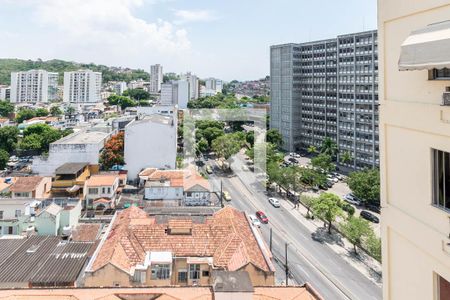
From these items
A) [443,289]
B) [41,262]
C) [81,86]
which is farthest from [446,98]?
[81,86]

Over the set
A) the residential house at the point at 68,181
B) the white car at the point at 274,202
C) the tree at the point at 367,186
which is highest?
the residential house at the point at 68,181

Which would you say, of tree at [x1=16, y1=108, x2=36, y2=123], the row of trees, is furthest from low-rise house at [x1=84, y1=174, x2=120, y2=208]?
tree at [x1=16, y1=108, x2=36, y2=123]

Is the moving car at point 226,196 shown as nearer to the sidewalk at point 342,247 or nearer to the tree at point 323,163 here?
the sidewalk at point 342,247

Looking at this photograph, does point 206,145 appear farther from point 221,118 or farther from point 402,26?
point 402,26

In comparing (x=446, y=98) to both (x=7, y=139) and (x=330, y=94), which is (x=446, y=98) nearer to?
(x=330, y=94)

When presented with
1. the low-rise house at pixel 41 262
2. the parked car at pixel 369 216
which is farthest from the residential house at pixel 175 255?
the parked car at pixel 369 216

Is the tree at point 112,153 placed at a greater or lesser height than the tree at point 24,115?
greater
